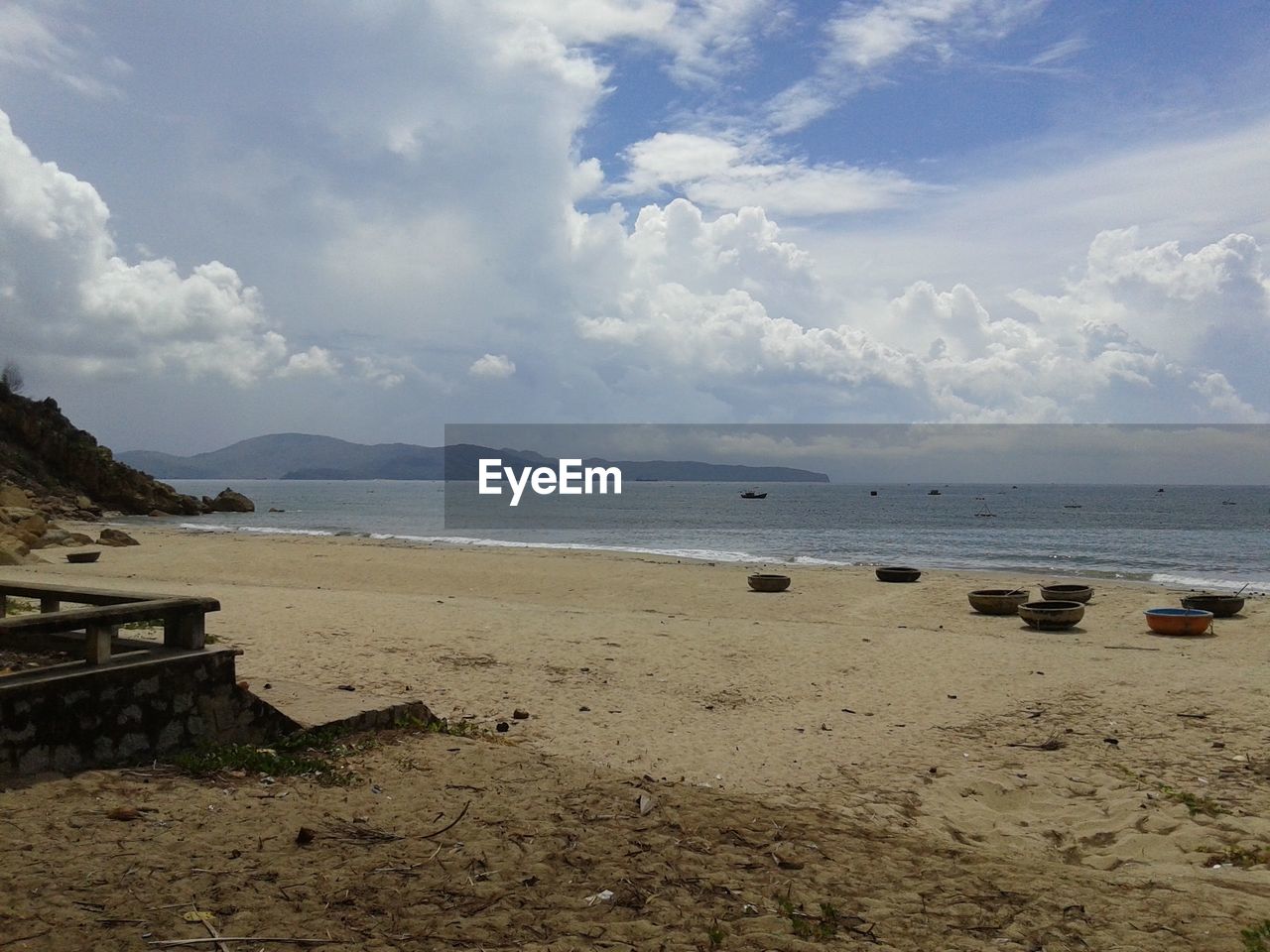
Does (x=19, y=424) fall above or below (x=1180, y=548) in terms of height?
above

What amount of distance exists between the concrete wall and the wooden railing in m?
0.16

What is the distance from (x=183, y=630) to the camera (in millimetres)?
5930

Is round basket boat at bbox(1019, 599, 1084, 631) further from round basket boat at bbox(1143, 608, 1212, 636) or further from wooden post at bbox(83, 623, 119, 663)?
wooden post at bbox(83, 623, 119, 663)

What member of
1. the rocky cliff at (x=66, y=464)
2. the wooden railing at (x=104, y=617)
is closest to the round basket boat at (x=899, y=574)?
the wooden railing at (x=104, y=617)

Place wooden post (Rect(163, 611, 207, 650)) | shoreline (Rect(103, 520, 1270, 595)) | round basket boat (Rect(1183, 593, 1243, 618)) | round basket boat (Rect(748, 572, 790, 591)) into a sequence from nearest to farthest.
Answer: wooden post (Rect(163, 611, 207, 650)), round basket boat (Rect(1183, 593, 1243, 618)), round basket boat (Rect(748, 572, 790, 591)), shoreline (Rect(103, 520, 1270, 595))

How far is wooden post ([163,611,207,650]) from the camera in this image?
19.4 feet

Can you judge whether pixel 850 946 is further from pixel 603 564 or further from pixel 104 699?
pixel 603 564

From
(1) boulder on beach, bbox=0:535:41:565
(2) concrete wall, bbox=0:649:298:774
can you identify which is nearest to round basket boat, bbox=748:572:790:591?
(1) boulder on beach, bbox=0:535:41:565

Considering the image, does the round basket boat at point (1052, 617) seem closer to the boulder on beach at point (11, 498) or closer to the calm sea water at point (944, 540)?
the calm sea water at point (944, 540)

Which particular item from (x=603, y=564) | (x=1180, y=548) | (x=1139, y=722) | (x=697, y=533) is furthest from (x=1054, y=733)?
(x=697, y=533)

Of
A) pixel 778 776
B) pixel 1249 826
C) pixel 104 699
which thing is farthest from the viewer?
pixel 778 776

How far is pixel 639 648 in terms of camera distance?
12414 mm

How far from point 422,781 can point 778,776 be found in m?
2.71

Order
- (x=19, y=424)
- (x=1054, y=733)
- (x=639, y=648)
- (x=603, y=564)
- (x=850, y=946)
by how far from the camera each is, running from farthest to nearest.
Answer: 1. (x=19, y=424)
2. (x=603, y=564)
3. (x=639, y=648)
4. (x=1054, y=733)
5. (x=850, y=946)
